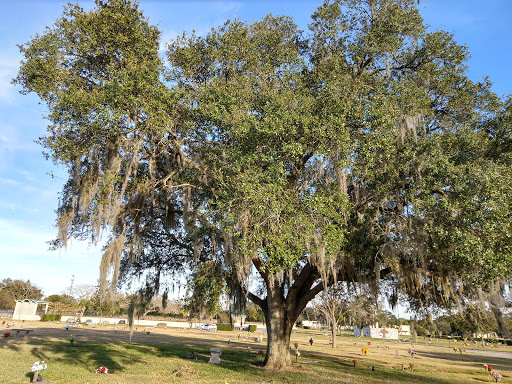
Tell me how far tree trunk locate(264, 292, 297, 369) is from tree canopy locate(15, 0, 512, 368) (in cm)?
6

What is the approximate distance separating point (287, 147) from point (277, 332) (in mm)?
8092

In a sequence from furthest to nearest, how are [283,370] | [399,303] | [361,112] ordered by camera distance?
[399,303] → [283,370] → [361,112]

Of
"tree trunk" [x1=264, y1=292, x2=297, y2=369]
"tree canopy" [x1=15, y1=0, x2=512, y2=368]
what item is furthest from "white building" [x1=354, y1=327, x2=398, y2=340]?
"tree canopy" [x1=15, y1=0, x2=512, y2=368]

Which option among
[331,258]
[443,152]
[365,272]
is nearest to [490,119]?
[443,152]

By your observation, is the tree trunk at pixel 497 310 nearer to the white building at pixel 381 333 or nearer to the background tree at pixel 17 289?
the white building at pixel 381 333

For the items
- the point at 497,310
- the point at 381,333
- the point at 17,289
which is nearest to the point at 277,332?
the point at 497,310

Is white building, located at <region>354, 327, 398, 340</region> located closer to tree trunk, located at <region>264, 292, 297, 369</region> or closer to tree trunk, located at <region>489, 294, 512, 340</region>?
tree trunk, located at <region>264, 292, 297, 369</region>

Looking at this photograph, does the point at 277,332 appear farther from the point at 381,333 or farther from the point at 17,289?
the point at 17,289

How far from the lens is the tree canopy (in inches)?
367

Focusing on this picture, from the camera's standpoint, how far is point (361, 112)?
1039cm

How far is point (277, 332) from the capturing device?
13.6 m

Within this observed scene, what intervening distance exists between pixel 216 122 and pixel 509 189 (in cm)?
848

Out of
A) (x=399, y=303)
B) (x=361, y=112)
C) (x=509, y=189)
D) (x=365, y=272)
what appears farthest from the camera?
(x=399, y=303)

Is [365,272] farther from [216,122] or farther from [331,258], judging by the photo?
[216,122]
